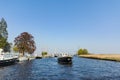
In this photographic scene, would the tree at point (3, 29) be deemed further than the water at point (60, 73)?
Yes

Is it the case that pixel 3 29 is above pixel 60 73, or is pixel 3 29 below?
above

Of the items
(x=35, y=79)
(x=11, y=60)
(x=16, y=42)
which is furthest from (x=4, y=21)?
(x=35, y=79)

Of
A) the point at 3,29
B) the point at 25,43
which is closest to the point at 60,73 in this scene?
the point at 25,43

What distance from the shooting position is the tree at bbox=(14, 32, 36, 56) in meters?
148

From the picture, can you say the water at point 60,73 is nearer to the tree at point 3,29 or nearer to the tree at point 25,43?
the tree at point 25,43

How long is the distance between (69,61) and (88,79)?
53891mm

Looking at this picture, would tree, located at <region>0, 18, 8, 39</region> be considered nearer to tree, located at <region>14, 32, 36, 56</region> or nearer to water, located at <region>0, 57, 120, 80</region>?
tree, located at <region>14, 32, 36, 56</region>

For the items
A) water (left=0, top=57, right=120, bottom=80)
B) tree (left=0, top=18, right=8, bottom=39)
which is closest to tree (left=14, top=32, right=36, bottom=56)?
tree (left=0, top=18, right=8, bottom=39)

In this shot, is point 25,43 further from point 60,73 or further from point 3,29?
point 60,73

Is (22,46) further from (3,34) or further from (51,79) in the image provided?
(51,79)

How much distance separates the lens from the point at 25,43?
14962 cm

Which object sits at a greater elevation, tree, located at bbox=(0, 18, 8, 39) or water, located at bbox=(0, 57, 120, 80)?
tree, located at bbox=(0, 18, 8, 39)

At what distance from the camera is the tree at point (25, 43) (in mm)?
148125

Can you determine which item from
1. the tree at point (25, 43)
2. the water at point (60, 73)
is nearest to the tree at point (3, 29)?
the tree at point (25, 43)
